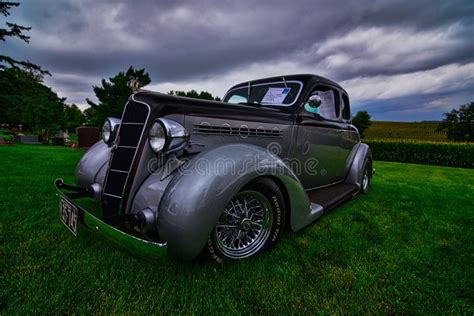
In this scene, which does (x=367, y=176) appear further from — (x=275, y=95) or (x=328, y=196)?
(x=275, y=95)

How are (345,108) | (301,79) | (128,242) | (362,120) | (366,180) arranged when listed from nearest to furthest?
(128,242)
(301,79)
(345,108)
(366,180)
(362,120)

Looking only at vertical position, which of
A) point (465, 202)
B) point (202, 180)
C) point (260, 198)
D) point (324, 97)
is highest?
point (324, 97)

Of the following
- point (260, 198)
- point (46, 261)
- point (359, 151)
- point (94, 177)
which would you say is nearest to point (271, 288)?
point (260, 198)

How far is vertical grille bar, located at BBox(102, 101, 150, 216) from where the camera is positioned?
1.98 metres

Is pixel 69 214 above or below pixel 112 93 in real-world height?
below

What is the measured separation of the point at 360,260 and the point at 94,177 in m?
2.80

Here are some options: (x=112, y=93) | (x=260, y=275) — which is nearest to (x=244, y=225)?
(x=260, y=275)

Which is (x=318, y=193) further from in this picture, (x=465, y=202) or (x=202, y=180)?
(x=465, y=202)

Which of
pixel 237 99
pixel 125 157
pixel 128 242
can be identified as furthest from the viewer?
pixel 237 99

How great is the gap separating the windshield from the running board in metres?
1.24

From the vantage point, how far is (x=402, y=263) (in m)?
2.09

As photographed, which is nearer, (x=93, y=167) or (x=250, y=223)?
(x=250, y=223)

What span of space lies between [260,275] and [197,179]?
0.88 meters

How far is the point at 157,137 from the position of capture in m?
1.87
